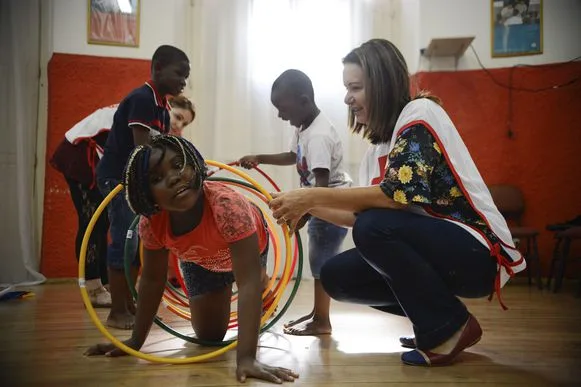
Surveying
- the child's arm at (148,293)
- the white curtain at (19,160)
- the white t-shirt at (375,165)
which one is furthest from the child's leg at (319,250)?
the white curtain at (19,160)

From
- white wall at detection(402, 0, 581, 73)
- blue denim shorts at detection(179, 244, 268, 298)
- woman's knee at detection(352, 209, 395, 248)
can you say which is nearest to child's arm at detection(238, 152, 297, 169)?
blue denim shorts at detection(179, 244, 268, 298)

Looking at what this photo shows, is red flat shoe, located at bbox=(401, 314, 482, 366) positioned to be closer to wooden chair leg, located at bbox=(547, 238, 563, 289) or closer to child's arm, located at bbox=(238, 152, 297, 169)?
child's arm, located at bbox=(238, 152, 297, 169)

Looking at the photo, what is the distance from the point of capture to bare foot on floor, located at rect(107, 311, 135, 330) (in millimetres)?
2250

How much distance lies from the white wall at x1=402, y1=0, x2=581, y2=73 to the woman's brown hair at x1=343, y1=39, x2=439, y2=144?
302 centimetres

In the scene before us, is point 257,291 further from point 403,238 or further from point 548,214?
point 548,214

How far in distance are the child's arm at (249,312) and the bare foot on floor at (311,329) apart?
29.5 inches

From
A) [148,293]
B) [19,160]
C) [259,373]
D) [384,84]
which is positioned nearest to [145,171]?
[148,293]

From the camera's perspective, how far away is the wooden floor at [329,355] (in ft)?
4.70

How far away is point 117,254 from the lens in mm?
2314

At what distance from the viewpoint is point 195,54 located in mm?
4461

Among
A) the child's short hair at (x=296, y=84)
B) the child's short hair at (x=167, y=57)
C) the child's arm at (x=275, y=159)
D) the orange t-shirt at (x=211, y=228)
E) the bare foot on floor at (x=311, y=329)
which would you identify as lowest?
the bare foot on floor at (x=311, y=329)

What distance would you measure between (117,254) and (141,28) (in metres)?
2.81

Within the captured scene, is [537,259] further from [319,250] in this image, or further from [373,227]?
[373,227]

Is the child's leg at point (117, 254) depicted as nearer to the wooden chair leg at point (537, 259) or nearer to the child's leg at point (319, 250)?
the child's leg at point (319, 250)
